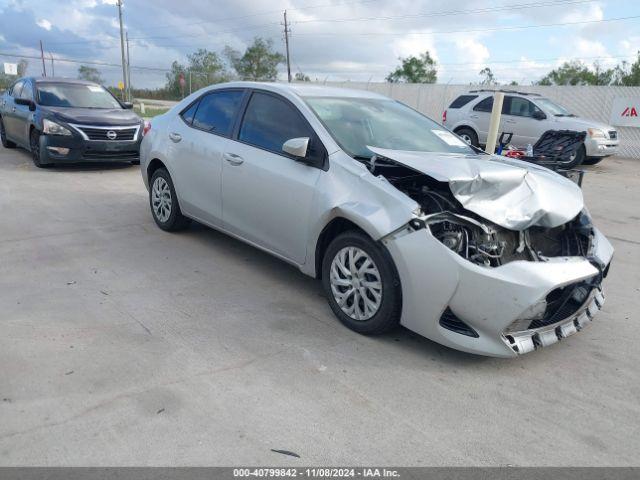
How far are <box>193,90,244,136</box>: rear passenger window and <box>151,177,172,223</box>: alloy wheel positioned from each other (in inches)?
33.8

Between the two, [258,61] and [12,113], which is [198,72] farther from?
[12,113]

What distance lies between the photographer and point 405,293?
11.2 ft

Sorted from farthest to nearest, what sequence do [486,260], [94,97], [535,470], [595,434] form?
1. [94,97]
2. [486,260]
3. [595,434]
4. [535,470]

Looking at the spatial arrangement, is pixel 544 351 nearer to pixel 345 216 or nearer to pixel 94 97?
pixel 345 216

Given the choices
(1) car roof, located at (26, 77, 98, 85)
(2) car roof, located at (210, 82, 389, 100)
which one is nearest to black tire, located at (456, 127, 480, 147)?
(1) car roof, located at (26, 77, 98, 85)

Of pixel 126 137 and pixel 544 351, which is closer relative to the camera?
pixel 544 351

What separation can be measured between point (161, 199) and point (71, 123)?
4.53 meters

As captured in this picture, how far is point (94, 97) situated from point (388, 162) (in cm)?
890

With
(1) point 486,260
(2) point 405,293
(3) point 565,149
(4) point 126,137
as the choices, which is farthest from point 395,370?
(4) point 126,137

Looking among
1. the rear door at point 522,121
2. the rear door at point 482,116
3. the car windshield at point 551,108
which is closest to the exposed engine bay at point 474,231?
the rear door at point 522,121

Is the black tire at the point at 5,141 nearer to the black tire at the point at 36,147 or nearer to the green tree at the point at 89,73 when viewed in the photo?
the black tire at the point at 36,147

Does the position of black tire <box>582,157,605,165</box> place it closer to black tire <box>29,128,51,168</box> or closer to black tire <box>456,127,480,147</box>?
black tire <box>456,127,480,147</box>

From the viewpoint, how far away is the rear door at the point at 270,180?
162 inches

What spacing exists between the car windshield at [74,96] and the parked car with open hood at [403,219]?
665 centimetres
